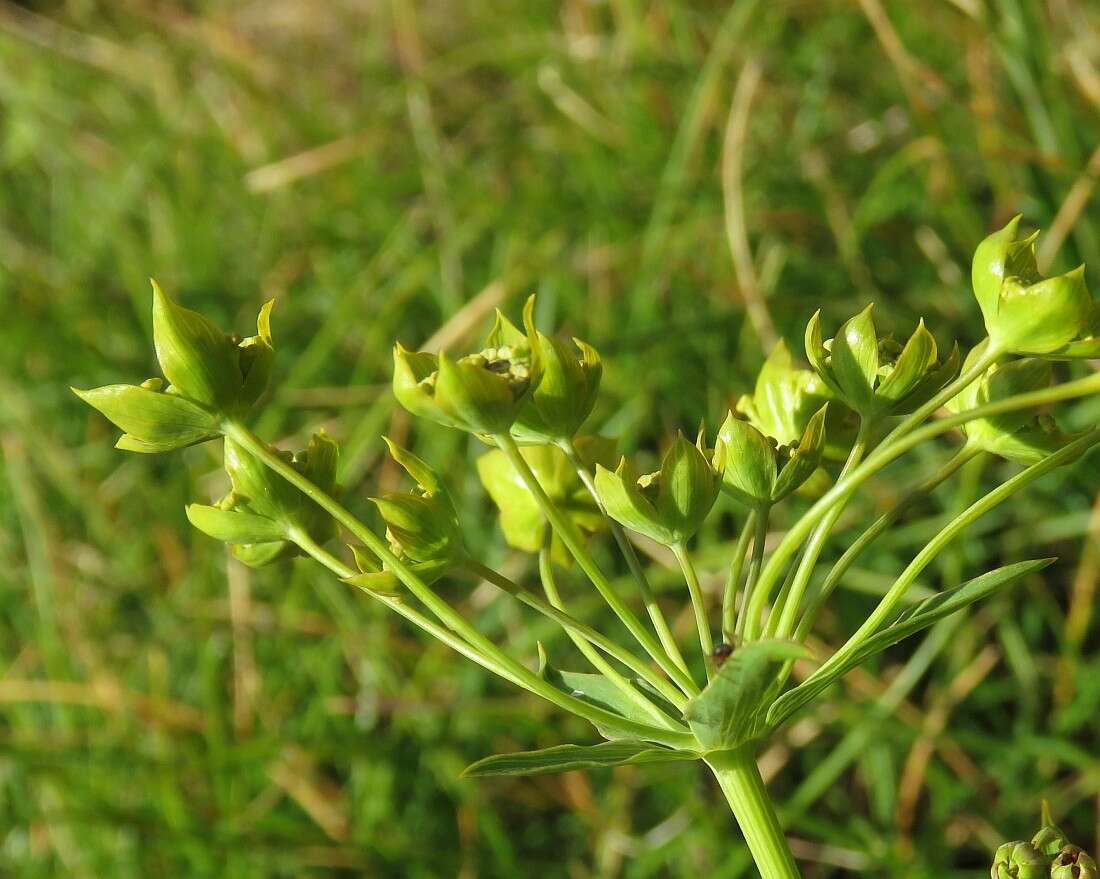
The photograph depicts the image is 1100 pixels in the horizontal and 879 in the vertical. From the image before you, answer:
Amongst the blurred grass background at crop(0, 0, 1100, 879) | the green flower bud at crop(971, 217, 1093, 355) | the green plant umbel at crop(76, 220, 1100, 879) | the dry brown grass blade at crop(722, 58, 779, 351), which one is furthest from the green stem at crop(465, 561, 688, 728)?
the dry brown grass blade at crop(722, 58, 779, 351)

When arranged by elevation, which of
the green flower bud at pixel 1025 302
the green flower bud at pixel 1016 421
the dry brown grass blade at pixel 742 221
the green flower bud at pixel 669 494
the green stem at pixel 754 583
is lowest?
the dry brown grass blade at pixel 742 221

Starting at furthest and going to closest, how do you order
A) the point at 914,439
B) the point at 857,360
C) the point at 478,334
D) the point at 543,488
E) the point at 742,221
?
the point at 478,334 < the point at 742,221 < the point at 543,488 < the point at 857,360 < the point at 914,439

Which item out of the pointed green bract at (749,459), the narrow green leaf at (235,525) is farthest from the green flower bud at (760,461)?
the narrow green leaf at (235,525)

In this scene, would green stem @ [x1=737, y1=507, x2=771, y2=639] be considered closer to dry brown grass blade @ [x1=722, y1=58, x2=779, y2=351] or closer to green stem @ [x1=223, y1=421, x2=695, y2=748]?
green stem @ [x1=223, y1=421, x2=695, y2=748]

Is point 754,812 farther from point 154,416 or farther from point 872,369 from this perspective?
point 154,416

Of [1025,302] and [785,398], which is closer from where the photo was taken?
[1025,302]

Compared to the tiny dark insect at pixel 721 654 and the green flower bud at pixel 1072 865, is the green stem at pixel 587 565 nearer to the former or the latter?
the tiny dark insect at pixel 721 654

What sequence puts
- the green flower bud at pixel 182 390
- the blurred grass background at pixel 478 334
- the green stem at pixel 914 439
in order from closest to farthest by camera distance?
the green stem at pixel 914 439 → the green flower bud at pixel 182 390 → the blurred grass background at pixel 478 334

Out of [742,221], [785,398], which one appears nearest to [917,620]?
[785,398]
